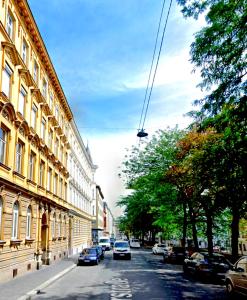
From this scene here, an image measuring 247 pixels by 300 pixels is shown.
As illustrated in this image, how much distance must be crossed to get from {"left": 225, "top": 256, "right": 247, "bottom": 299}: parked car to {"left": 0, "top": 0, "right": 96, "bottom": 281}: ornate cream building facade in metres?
9.60

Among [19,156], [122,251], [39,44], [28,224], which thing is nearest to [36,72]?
[39,44]

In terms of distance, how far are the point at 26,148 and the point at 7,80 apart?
4538 mm

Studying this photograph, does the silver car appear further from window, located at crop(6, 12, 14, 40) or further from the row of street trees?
window, located at crop(6, 12, 14, 40)

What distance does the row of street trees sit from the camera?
10766 millimetres

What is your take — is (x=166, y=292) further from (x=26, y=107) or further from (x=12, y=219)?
(x=26, y=107)

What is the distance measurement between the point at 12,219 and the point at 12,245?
1.26 meters

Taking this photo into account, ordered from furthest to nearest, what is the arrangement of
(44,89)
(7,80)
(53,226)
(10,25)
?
1. (53,226)
2. (44,89)
3. (10,25)
4. (7,80)

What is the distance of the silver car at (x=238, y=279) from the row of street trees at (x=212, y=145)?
4726 mm

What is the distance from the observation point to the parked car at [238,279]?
1162 centimetres

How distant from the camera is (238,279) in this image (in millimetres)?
12062

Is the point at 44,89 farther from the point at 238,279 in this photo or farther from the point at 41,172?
the point at 238,279

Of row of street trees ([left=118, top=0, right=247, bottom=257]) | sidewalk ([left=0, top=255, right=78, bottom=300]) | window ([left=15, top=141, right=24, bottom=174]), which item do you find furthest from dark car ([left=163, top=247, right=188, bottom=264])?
window ([left=15, top=141, right=24, bottom=174])

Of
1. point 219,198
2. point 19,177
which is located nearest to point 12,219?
point 19,177

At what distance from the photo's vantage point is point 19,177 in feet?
62.1
